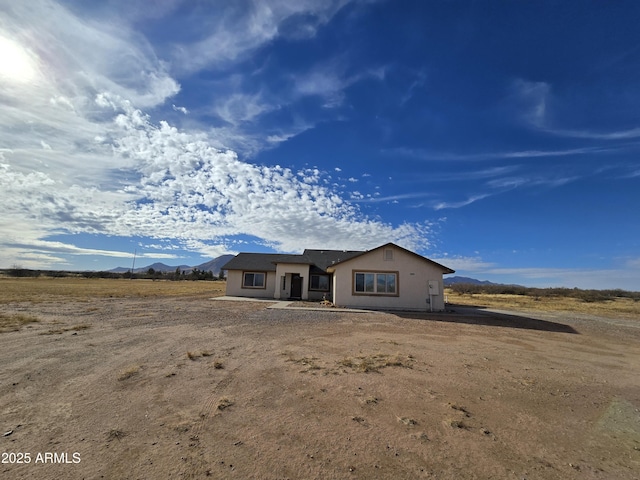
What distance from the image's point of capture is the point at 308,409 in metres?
4.84

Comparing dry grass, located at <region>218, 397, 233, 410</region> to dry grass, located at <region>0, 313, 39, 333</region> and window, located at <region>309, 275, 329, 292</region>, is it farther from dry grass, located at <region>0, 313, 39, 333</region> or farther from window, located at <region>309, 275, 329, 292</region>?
window, located at <region>309, 275, 329, 292</region>

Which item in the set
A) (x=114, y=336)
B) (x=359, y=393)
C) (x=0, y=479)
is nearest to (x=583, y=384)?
(x=359, y=393)

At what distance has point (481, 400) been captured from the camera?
5.47m

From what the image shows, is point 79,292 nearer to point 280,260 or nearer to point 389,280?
point 280,260

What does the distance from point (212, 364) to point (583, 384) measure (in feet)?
26.2

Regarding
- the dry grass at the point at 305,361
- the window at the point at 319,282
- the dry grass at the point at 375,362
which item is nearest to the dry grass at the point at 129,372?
the dry grass at the point at 305,361

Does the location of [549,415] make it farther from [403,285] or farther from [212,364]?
[403,285]

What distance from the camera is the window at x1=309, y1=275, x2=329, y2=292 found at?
28219mm

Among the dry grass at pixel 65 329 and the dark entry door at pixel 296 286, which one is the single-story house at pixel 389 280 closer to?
the dark entry door at pixel 296 286

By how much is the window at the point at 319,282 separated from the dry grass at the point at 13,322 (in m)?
19.0

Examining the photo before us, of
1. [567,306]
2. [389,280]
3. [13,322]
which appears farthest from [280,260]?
[567,306]

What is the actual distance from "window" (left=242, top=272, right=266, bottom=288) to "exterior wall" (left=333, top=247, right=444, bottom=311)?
33.5ft

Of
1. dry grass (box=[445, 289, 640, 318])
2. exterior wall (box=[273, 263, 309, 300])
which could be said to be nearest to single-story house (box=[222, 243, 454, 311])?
exterior wall (box=[273, 263, 309, 300])

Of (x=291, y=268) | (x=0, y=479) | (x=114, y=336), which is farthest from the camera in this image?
(x=291, y=268)
